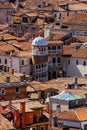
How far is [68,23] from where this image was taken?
93.8 meters

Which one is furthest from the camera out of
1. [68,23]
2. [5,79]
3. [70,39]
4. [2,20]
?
[2,20]

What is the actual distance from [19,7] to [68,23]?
31.8m

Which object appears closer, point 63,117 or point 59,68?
point 63,117

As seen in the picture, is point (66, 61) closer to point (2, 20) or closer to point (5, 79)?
point (5, 79)

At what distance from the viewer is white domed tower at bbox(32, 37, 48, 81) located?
225ft

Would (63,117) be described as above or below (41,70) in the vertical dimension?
above

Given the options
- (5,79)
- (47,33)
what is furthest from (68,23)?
(5,79)

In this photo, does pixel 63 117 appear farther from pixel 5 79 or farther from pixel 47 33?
pixel 47 33

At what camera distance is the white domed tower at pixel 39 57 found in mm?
68688

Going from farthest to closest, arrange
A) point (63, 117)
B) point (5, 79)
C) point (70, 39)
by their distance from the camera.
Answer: point (70, 39) → point (5, 79) → point (63, 117)

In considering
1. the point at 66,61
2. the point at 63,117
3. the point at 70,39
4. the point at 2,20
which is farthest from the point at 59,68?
the point at 2,20

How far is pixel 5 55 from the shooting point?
71312 millimetres

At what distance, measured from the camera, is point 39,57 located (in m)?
69.1

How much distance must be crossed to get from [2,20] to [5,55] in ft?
157
